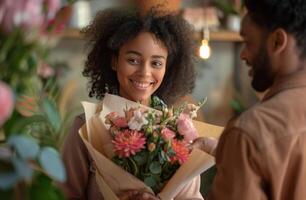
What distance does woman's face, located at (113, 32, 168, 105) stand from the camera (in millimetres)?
1462

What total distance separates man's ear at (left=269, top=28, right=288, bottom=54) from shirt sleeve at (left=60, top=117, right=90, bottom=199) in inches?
25.3

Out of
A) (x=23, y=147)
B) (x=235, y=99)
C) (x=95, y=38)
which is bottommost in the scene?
(x=235, y=99)

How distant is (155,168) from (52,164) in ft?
2.00

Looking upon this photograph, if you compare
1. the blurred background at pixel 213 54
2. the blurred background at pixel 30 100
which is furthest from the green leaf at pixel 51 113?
the blurred background at pixel 213 54

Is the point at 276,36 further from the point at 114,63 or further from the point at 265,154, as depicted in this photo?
the point at 114,63

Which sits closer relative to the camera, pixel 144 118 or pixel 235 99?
pixel 144 118

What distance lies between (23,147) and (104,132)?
689mm

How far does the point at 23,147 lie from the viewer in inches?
25.4

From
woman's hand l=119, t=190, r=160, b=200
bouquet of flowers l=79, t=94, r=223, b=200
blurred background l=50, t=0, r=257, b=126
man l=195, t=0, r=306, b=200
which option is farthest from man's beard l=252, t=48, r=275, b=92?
blurred background l=50, t=0, r=257, b=126

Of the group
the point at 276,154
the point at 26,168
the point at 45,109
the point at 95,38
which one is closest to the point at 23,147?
the point at 26,168

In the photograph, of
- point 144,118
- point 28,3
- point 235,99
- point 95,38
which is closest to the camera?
point 28,3

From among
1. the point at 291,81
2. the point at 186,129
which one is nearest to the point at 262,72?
the point at 291,81

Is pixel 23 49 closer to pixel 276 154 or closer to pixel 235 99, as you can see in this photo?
pixel 276 154

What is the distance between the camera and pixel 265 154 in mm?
946
